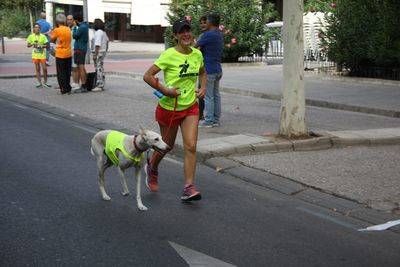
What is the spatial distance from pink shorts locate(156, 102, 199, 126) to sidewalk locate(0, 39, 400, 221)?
144 cm

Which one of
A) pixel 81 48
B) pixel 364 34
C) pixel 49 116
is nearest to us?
pixel 49 116

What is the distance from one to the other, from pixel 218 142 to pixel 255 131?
56.7 inches

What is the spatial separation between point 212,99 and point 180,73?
4304 mm

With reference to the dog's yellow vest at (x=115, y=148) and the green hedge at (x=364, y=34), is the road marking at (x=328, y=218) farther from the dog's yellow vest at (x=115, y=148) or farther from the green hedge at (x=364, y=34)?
the green hedge at (x=364, y=34)

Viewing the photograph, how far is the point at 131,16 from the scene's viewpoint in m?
45.3

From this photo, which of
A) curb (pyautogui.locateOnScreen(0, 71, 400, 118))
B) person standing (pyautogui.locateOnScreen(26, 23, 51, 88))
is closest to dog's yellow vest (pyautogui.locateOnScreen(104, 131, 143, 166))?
curb (pyautogui.locateOnScreen(0, 71, 400, 118))

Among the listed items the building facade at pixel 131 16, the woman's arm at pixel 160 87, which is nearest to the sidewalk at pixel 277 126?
the woman's arm at pixel 160 87

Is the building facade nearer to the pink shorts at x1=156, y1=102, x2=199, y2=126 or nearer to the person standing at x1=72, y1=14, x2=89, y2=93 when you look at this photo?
the person standing at x1=72, y1=14, x2=89, y2=93

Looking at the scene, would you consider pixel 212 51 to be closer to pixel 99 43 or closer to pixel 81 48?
pixel 99 43

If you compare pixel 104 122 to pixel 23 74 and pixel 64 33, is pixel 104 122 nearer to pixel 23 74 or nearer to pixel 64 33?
pixel 64 33

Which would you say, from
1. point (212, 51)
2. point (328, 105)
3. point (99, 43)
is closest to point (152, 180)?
point (212, 51)

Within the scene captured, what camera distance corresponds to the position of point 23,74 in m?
21.3

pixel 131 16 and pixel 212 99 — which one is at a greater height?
pixel 131 16

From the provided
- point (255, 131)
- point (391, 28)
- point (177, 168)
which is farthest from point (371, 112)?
point (177, 168)
